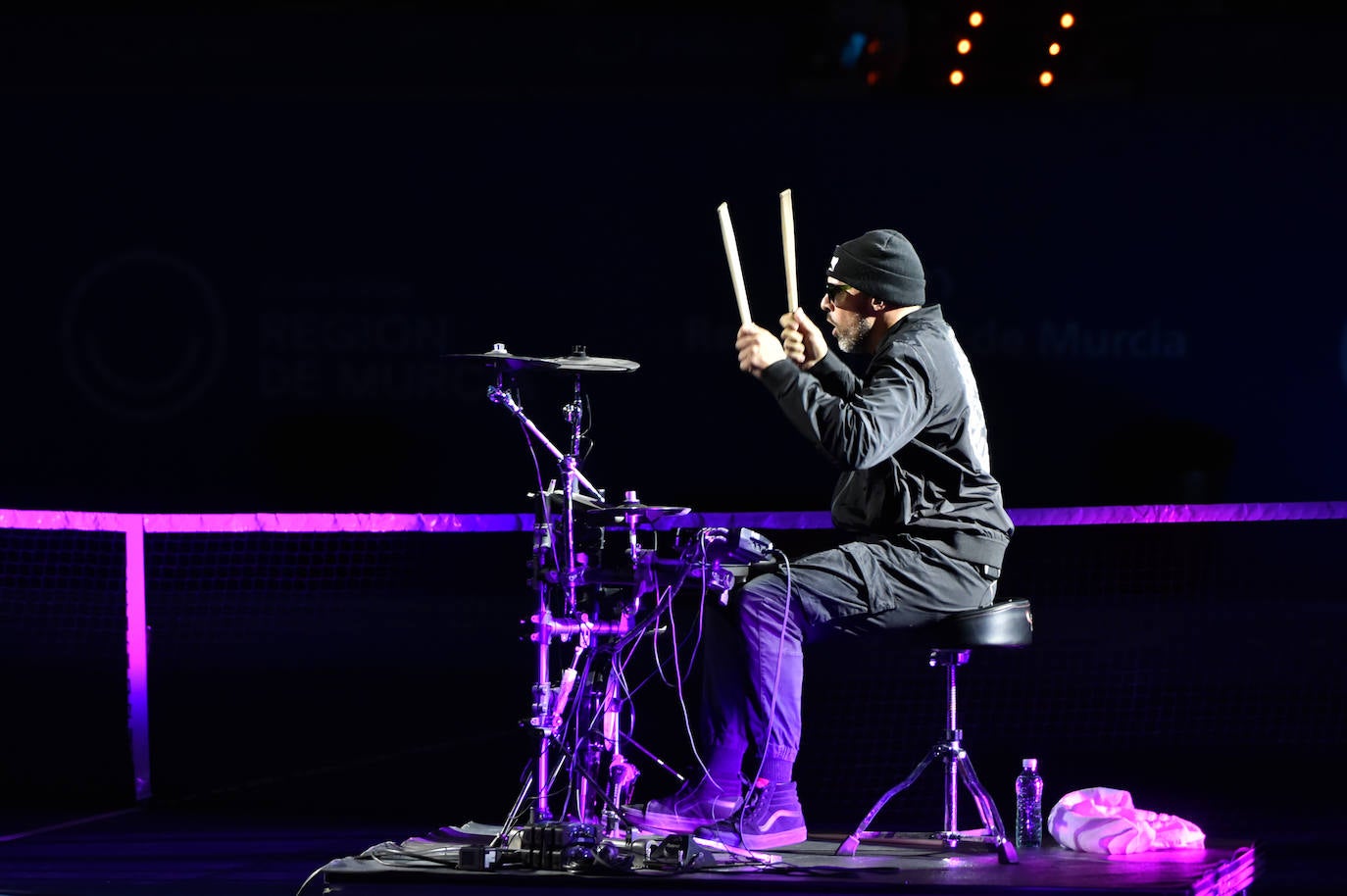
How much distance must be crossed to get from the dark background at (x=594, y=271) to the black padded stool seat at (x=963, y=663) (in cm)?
555

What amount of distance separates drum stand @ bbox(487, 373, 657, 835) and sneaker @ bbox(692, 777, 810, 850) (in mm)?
251

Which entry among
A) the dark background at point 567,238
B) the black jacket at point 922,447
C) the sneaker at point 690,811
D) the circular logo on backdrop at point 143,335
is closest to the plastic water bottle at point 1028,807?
the black jacket at point 922,447

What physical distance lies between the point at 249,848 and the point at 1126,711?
3.71 metres

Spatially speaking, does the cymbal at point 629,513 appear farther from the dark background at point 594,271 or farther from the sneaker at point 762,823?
the dark background at point 594,271

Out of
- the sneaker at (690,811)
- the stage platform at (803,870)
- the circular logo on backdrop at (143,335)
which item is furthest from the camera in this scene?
the circular logo on backdrop at (143,335)

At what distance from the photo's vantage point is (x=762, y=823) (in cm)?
372

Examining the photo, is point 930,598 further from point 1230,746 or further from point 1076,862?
point 1230,746

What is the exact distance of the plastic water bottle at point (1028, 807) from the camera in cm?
388

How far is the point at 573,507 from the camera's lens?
12.1ft

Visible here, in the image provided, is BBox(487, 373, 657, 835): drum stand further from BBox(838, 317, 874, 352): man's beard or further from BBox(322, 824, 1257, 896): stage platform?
BBox(838, 317, 874, 352): man's beard

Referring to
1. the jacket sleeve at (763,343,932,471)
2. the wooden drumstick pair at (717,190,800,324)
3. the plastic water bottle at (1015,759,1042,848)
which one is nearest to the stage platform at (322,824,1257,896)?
the plastic water bottle at (1015,759,1042,848)

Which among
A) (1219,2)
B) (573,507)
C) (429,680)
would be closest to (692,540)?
(573,507)

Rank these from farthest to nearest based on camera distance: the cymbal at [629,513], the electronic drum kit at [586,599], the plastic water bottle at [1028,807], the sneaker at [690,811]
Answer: the plastic water bottle at [1028,807] → the sneaker at [690,811] → the electronic drum kit at [586,599] → the cymbal at [629,513]

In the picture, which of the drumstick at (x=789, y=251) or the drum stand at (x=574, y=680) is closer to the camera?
the drum stand at (x=574, y=680)
